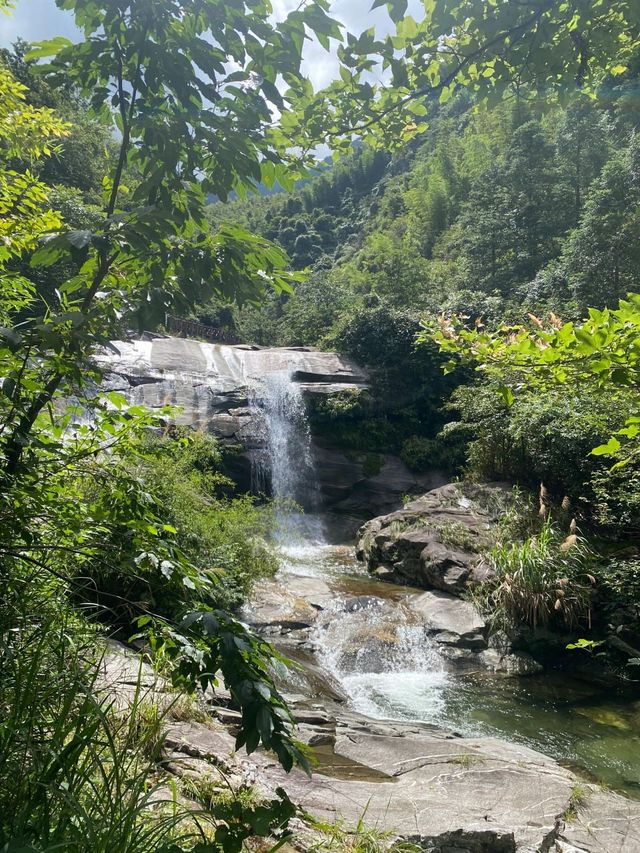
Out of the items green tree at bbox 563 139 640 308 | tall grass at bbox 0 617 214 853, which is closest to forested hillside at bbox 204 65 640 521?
green tree at bbox 563 139 640 308

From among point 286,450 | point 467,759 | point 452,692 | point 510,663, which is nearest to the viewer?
point 467,759

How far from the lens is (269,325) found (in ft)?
138

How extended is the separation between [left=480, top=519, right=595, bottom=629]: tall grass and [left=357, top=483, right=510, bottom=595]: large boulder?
710mm

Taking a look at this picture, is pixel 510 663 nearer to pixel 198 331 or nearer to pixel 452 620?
pixel 452 620

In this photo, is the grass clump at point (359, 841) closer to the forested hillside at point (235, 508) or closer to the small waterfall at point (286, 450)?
the forested hillside at point (235, 508)

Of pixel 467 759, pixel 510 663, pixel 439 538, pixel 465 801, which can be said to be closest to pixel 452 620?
pixel 510 663

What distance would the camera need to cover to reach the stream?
213 inches

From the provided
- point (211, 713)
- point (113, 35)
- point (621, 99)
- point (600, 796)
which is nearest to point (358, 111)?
point (113, 35)

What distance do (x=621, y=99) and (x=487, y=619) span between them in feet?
82.8

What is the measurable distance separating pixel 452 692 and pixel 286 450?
1138cm

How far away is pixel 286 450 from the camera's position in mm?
17547

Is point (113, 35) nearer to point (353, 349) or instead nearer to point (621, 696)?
point (621, 696)

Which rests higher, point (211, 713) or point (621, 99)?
point (621, 99)

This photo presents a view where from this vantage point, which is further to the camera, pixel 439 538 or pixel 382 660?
pixel 439 538
